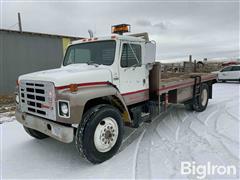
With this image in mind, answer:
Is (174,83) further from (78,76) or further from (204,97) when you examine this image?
(78,76)

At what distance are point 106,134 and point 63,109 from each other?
0.94 meters

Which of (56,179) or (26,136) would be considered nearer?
(56,179)

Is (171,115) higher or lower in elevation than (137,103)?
lower

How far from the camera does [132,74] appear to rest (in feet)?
14.4

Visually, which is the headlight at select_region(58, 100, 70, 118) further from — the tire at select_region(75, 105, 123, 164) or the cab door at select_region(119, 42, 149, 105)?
the cab door at select_region(119, 42, 149, 105)

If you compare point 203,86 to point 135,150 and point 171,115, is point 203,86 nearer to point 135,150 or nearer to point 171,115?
point 171,115

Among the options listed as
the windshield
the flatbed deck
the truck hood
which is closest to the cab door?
the windshield

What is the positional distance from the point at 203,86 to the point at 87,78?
5319 mm

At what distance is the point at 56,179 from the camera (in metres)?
3.14

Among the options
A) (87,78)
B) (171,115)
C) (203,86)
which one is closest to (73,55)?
(87,78)

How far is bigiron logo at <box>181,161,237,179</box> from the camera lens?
3.12 meters

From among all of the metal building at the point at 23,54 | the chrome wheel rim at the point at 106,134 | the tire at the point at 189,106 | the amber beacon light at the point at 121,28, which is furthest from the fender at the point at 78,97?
the metal building at the point at 23,54

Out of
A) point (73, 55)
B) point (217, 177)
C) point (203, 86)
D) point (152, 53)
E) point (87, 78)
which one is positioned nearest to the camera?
point (217, 177)

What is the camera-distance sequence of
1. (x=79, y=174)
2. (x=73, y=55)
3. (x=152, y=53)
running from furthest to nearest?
1. (x=73, y=55)
2. (x=152, y=53)
3. (x=79, y=174)
